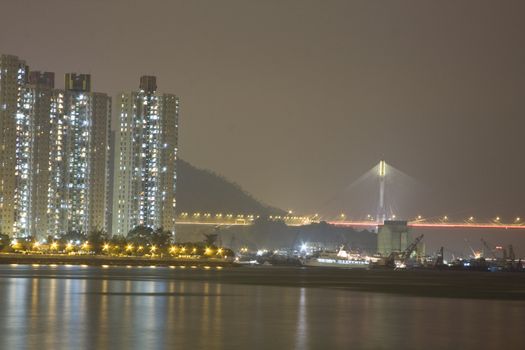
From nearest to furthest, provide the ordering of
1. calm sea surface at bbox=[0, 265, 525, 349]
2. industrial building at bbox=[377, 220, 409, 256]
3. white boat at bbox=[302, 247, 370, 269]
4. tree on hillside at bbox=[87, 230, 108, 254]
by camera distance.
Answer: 1. calm sea surface at bbox=[0, 265, 525, 349]
2. tree on hillside at bbox=[87, 230, 108, 254]
3. white boat at bbox=[302, 247, 370, 269]
4. industrial building at bbox=[377, 220, 409, 256]

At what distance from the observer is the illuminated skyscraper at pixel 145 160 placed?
147 metres

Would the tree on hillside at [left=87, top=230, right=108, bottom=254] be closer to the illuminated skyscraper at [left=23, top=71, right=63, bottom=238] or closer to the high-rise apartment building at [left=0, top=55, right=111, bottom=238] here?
the high-rise apartment building at [left=0, top=55, right=111, bottom=238]

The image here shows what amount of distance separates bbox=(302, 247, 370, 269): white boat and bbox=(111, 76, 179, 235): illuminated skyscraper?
2799cm

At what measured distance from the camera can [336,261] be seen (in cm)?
16825

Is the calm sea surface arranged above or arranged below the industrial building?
below

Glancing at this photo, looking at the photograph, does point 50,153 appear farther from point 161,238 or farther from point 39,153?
point 161,238

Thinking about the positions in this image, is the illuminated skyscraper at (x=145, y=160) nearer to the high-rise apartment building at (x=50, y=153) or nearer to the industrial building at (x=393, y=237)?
the high-rise apartment building at (x=50, y=153)

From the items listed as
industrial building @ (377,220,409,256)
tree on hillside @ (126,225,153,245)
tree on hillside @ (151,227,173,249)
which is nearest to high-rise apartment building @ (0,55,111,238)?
tree on hillside @ (126,225,153,245)

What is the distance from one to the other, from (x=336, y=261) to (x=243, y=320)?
134 metres

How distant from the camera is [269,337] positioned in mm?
29688

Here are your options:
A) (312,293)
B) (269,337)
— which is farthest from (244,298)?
(269,337)

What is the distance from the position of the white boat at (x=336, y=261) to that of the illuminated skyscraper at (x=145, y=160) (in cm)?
2799

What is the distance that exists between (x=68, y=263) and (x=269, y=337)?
3414 inches

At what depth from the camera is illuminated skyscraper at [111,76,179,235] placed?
5797 inches
